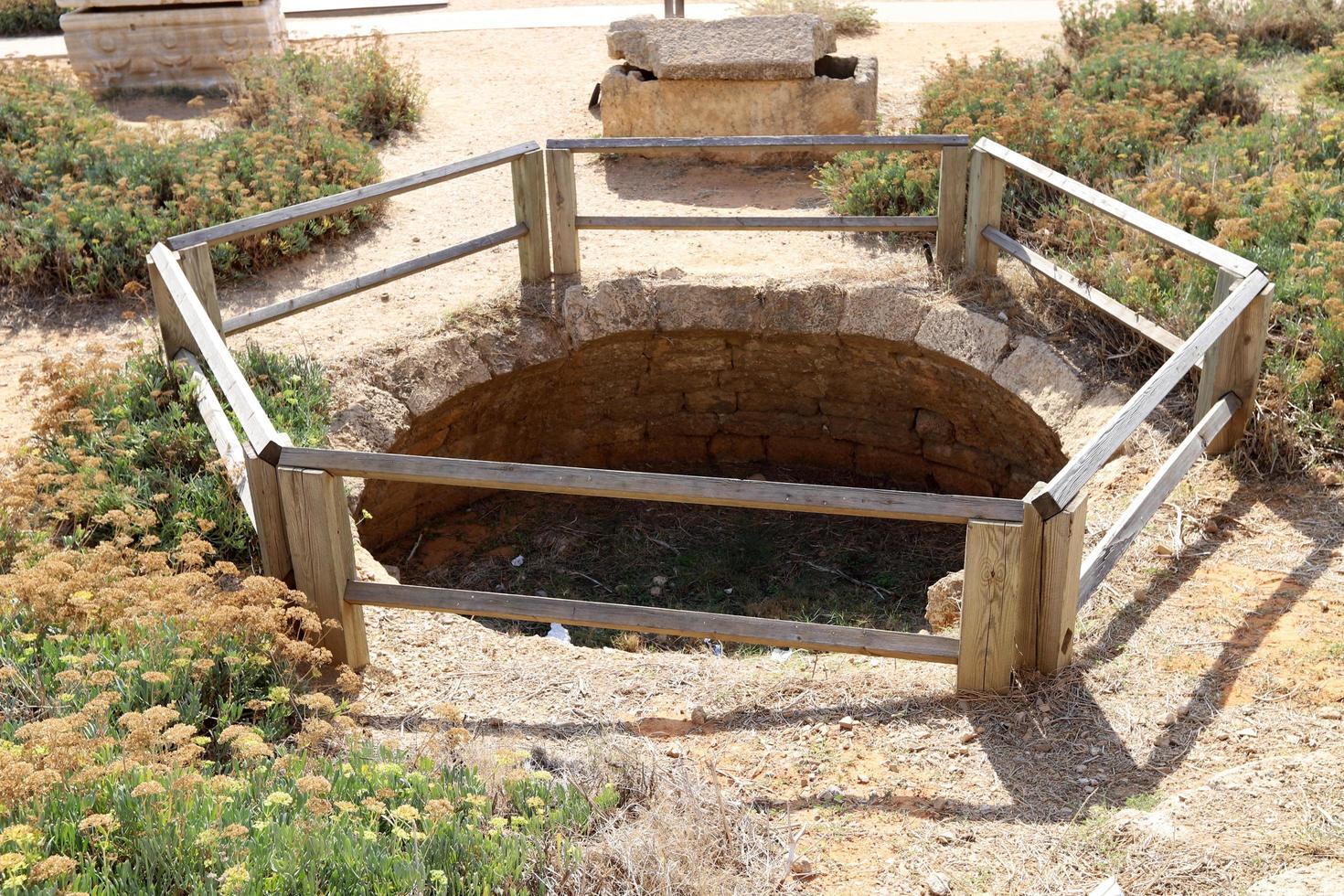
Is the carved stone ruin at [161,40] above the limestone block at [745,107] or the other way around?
above

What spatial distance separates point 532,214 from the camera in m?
7.72

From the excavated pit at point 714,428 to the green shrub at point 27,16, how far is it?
1360cm

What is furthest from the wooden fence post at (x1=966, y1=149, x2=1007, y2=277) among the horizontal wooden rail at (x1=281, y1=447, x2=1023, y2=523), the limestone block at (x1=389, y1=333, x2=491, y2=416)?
the horizontal wooden rail at (x1=281, y1=447, x2=1023, y2=523)

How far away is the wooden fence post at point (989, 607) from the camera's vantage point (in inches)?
160

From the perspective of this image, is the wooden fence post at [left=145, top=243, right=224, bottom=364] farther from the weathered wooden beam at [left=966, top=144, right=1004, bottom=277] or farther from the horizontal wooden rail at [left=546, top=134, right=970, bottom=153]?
the weathered wooden beam at [left=966, top=144, right=1004, bottom=277]

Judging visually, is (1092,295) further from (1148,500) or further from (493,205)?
(493,205)

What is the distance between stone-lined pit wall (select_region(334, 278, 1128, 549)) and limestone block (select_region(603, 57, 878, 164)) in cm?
319

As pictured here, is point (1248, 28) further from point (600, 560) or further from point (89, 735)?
point (89, 735)

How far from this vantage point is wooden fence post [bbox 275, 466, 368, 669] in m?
4.46

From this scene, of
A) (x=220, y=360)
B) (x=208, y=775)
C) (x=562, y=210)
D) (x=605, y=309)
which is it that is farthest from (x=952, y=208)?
(x=208, y=775)

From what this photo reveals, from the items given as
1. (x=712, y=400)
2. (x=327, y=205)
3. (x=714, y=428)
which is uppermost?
(x=327, y=205)

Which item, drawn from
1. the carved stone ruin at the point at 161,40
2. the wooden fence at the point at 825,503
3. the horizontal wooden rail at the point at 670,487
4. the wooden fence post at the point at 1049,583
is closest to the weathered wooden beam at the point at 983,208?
the wooden fence at the point at 825,503

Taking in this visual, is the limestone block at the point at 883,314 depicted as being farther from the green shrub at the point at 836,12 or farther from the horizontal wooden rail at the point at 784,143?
the green shrub at the point at 836,12

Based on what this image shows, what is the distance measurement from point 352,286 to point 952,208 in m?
3.75
